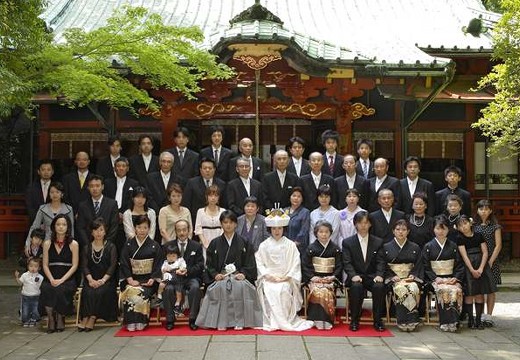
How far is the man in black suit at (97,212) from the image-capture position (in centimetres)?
749

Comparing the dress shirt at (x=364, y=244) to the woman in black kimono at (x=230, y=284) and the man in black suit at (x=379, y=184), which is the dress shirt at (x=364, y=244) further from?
the woman in black kimono at (x=230, y=284)

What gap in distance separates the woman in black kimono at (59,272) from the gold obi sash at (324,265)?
2763 mm

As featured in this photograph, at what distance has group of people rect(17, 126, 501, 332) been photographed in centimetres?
690

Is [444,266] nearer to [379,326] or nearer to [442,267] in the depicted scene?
[442,267]

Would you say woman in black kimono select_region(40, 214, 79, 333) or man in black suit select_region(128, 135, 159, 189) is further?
man in black suit select_region(128, 135, 159, 189)

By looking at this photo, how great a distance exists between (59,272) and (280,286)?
2.54m

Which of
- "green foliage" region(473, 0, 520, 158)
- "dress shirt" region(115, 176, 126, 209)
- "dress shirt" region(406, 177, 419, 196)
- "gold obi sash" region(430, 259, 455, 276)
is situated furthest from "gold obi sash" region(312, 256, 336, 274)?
"green foliage" region(473, 0, 520, 158)

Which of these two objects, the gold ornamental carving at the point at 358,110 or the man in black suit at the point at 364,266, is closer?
the man in black suit at the point at 364,266

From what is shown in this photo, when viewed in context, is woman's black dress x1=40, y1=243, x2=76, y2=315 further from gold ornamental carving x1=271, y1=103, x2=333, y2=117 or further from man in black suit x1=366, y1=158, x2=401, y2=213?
gold ornamental carving x1=271, y1=103, x2=333, y2=117

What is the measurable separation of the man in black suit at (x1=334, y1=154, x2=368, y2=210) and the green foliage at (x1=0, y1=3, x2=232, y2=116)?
2084 millimetres

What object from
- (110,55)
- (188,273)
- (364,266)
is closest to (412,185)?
(364,266)

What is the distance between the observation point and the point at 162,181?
8.12 m

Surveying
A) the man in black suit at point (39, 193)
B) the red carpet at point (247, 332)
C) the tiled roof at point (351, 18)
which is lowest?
the red carpet at point (247, 332)

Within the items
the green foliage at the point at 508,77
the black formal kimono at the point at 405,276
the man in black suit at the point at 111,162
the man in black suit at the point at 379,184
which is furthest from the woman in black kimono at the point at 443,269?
the man in black suit at the point at 111,162
